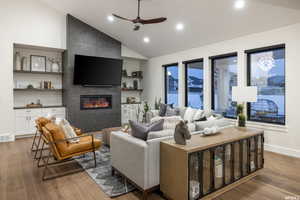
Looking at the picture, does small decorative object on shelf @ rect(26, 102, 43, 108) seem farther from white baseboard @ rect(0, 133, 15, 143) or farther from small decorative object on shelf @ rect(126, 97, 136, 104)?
small decorative object on shelf @ rect(126, 97, 136, 104)

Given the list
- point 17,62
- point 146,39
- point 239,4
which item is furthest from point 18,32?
point 239,4

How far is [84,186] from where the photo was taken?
2.81m

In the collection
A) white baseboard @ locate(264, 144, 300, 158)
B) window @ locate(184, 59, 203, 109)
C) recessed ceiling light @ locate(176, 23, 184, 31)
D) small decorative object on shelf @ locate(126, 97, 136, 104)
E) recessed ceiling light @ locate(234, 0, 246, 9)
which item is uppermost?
recessed ceiling light @ locate(176, 23, 184, 31)

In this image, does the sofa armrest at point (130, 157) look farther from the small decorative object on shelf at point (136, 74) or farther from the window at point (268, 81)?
the small decorative object on shelf at point (136, 74)

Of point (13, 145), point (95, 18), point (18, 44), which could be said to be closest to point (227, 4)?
point (95, 18)

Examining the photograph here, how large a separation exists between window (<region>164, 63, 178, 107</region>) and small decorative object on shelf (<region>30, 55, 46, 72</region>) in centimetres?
445

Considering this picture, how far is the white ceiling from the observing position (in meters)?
3.86

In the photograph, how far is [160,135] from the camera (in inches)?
101

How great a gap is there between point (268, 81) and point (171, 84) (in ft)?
11.6

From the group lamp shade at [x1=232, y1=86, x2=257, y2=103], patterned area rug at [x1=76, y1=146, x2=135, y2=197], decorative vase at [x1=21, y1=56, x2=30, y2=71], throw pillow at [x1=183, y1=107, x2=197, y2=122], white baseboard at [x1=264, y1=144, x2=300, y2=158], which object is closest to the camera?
patterned area rug at [x1=76, y1=146, x2=135, y2=197]

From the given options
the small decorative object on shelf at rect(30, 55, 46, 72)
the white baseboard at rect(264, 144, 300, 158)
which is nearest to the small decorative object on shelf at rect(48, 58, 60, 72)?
the small decorative object on shelf at rect(30, 55, 46, 72)

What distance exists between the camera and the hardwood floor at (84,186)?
2.52 meters

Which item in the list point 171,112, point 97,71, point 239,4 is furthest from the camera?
point 97,71

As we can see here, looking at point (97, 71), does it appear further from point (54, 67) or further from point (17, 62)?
point (17, 62)
